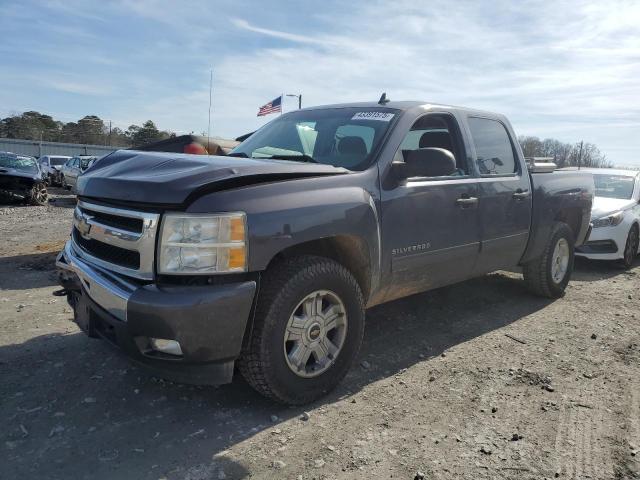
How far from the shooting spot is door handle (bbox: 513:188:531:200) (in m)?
4.92

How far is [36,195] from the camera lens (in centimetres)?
1603

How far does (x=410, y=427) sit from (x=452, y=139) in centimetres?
254

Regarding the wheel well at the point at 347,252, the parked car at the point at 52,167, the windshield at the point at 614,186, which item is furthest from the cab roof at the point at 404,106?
the parked car at the point at 52,167

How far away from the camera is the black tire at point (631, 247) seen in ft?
26.5

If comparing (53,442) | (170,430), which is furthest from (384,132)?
(53,442)

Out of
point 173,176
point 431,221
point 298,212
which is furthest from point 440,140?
point 173,176

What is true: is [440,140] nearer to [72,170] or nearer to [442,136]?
[442,136]

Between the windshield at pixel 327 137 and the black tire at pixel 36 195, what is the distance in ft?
45.2

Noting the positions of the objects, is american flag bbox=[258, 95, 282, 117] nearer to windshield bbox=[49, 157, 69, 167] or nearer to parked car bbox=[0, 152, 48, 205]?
parked car bbox=[0, 152, 48, 205]

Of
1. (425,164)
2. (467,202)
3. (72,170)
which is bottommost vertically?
(72,170)

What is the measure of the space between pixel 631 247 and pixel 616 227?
64 centimetres

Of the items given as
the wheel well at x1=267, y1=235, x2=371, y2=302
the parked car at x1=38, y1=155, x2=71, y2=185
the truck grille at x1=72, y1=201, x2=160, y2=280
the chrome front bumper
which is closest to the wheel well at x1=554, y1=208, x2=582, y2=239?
the wheel well at x1=267, y1=235, x2=371, y2=302

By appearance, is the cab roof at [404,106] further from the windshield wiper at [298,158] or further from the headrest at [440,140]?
the windshield wiper at [298,158]

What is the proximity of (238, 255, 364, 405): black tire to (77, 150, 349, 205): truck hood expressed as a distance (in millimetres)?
548
